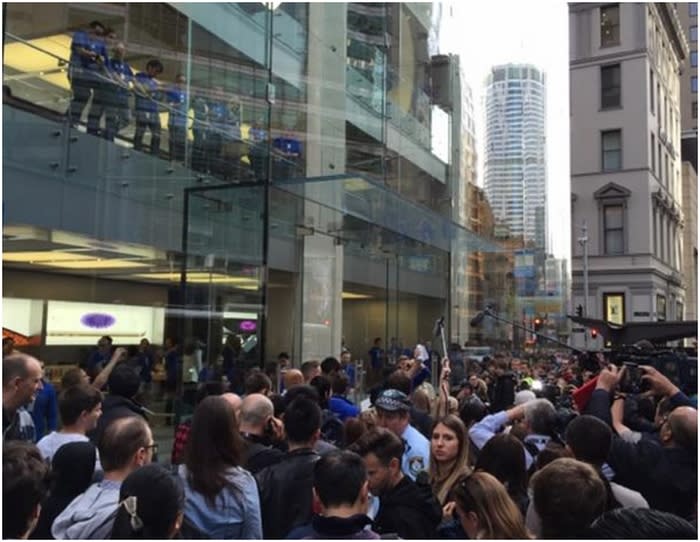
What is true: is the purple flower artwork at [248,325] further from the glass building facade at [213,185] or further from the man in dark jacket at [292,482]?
the man in dark jacket at [292,482]

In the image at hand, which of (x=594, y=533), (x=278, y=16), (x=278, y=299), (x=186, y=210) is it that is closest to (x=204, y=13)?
(x=278, y=16)

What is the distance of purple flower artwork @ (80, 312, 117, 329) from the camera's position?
16656 millimetres

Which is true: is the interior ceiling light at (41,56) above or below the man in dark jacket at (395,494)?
above

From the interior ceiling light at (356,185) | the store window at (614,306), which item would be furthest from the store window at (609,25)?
the interior ceiling light at (356,185)

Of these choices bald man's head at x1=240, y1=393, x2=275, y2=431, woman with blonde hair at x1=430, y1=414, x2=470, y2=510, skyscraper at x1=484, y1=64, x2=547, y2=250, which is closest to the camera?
woman with blonde hair at x1=430, y1=414, x2=470, y2=510

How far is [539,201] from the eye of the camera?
33188 millimetres

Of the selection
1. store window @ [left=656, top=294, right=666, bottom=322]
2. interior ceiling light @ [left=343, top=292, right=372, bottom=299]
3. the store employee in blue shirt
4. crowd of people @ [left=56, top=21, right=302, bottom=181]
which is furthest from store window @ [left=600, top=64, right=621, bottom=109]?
the store employee in blue shirt

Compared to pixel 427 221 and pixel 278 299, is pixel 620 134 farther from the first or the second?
pixel 278 299

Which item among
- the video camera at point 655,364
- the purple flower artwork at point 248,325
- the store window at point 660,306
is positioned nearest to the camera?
the video camera at point 655,364

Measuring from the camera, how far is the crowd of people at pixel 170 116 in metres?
11.8

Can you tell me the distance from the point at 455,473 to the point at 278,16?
41.4ft

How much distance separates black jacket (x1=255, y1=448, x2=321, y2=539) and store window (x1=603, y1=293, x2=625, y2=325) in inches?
1564

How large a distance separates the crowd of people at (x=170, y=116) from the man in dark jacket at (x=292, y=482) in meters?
8.74

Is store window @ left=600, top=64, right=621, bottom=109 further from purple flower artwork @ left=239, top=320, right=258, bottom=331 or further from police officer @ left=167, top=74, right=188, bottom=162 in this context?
purple flower artwork @ left=239, top=320, right=258, bottom=331
